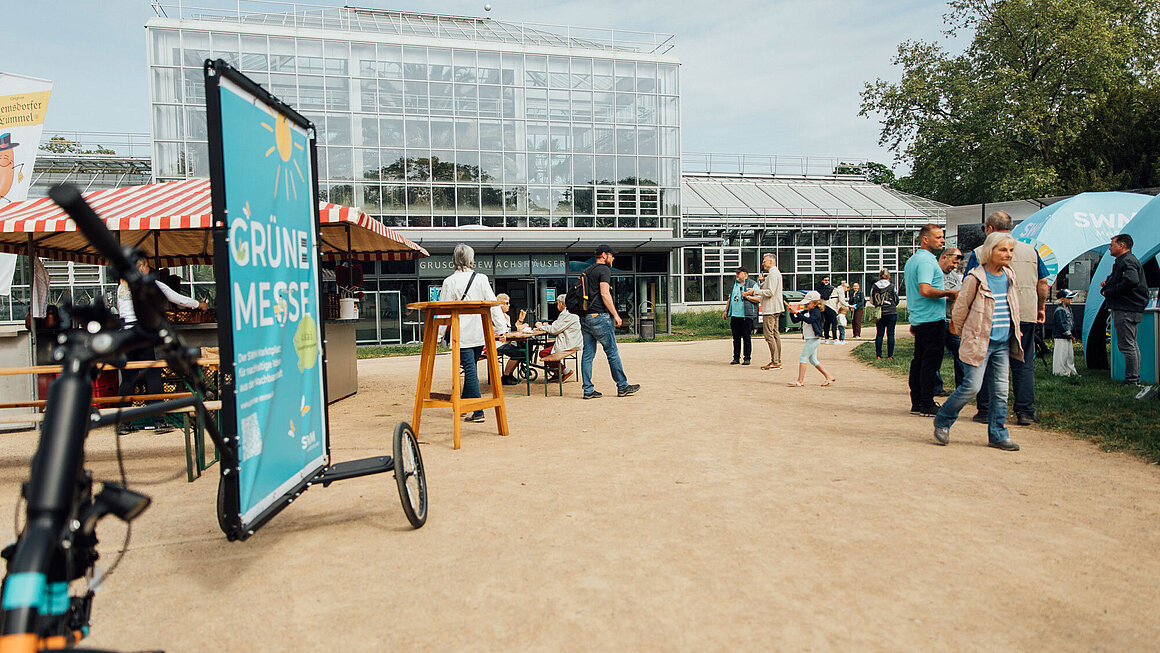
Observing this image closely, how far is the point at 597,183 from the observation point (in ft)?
92.4

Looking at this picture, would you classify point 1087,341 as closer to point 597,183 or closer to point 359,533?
point 359,533

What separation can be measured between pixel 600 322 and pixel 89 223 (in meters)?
7.64

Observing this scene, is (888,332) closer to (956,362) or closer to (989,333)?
(956,362)

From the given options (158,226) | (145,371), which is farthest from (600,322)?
(158,226)

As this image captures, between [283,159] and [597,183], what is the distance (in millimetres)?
24826

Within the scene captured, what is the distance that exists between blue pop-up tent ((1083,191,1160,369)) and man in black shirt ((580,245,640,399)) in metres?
6.11

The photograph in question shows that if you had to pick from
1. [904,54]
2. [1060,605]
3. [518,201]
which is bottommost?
[1060,605]

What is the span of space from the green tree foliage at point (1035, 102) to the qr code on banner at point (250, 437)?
106ft

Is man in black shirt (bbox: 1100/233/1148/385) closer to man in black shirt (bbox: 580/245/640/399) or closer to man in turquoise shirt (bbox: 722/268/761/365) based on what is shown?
man in turquoise shirt (bbox: 722/268/761/365)

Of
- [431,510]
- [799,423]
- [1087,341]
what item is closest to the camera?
[431,510]

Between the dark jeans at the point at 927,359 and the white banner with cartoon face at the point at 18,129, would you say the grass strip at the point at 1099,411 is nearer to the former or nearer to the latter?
the dark jeans at the point at 927,359

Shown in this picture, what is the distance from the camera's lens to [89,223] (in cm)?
183

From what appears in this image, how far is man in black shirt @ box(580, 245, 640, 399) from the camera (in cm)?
926

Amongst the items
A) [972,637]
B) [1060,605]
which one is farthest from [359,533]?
[1060,605]
